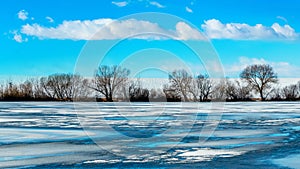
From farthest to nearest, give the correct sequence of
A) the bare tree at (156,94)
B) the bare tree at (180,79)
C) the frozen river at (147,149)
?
the bare tree at (156,94)
the bare tree at (180,79)
the frozen river at (147,149)

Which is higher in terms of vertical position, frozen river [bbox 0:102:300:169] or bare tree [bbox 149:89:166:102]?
bare tree [bbox 149:89:166:102]

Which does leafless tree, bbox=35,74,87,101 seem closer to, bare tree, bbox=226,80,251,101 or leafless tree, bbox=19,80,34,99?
leafless tree, bbox=19,80,34,99

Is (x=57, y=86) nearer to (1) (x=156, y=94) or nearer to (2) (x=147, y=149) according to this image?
(1) (x=156, y=94)

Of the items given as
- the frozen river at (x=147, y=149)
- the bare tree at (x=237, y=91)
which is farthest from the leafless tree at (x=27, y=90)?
the frozen river at (x=147, y=149)

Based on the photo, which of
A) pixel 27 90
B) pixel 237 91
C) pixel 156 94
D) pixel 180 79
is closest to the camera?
pixel 180 79

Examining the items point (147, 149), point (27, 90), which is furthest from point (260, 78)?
point (147, 149)

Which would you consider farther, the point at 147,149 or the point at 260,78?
the point at 260,78

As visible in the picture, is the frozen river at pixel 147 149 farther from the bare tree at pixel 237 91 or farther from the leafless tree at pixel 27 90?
the bare tree at pixel 237 91

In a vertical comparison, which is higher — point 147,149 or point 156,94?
point 156,94

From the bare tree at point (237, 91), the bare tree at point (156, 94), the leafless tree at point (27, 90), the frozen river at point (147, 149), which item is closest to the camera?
the frozen river at point (147, 149)

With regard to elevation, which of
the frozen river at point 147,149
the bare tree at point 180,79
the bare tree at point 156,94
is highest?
the bare tree at point 180,79

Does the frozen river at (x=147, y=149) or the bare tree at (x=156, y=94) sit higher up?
the bare tree at (x=156, y=94)

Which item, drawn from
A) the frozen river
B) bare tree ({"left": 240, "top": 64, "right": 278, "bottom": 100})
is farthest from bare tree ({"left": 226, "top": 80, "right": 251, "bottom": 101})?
the frozen river

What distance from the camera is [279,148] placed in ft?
22.2
